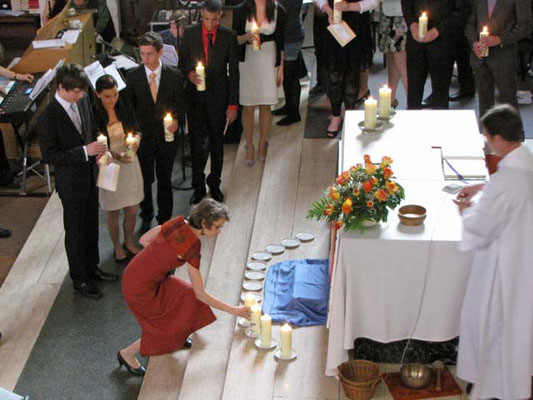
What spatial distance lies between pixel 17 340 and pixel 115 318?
609mm

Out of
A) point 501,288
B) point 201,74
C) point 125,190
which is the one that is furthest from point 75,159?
point 501,288

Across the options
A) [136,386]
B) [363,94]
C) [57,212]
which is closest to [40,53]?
[57,212]

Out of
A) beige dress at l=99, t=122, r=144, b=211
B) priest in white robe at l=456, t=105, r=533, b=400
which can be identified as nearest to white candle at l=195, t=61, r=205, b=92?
beige dress at l=99, t=122, r=144, b=211

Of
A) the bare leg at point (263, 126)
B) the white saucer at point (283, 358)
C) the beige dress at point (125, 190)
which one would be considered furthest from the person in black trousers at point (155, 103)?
the white saucer at point (283, 358)

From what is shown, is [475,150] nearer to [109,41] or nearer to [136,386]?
[136,386]

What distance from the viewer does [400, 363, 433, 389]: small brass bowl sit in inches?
184

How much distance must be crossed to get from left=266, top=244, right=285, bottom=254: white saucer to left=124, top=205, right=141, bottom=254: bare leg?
3.18 feet

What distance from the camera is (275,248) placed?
19.9 feet

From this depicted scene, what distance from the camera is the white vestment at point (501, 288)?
4.21 meters

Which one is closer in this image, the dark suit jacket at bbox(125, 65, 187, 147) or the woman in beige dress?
the woman in beige dress

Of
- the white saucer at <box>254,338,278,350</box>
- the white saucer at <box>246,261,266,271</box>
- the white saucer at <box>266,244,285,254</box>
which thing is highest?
the white saucer at <box>266,244,285,254</box>

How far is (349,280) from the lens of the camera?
4.67m

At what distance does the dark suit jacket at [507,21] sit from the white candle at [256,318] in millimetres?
2774

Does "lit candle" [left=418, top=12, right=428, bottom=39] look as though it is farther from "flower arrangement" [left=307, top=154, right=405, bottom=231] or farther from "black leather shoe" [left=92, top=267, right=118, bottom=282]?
"black leather shoe" [left=92, top=267, right=118, bottom=282]
